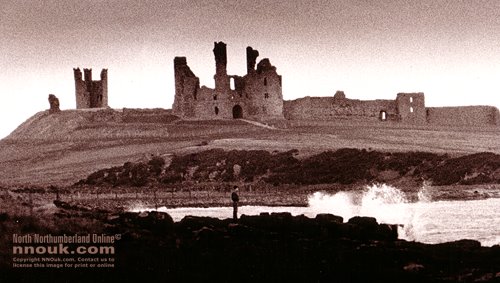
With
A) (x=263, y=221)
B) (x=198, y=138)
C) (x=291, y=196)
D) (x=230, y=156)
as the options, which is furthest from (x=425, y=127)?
(x=263, y=221)

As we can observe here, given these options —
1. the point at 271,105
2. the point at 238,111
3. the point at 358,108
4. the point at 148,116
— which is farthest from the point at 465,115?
the point at 148,116

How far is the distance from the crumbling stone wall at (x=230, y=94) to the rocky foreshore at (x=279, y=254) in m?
50.6

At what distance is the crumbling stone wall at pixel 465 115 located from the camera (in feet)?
265

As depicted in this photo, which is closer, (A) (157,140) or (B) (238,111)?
(A) (157,140)

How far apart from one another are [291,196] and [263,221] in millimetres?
19491

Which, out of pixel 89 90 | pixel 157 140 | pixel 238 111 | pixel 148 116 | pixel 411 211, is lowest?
pixel 411 211

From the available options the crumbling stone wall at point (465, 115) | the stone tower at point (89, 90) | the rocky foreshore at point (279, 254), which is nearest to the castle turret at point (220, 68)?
the stone tower at point (89, 90)

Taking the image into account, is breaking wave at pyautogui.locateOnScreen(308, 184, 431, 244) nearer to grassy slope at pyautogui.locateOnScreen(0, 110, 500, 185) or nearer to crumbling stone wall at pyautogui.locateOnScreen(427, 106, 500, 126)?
grassy slope at pyautogui.locateOnScreen(0, 110, 500, 185)

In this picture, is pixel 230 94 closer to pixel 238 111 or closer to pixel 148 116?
pixel 238 111

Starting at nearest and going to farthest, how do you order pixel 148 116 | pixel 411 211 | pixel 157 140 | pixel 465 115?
pixel 411 211, pixel 157 140, pixel 148 116, pixel 465 115

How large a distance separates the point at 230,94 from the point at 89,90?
1700 cm

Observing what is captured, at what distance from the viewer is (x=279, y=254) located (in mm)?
19688

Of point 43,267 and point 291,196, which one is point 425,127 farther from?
point 43,267

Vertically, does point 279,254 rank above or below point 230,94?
below
